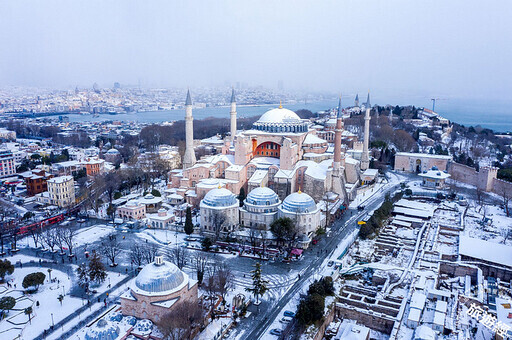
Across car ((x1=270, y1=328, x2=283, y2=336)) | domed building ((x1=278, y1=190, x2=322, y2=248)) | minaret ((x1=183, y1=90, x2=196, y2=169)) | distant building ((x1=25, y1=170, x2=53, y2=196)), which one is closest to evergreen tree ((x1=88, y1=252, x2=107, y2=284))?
car ((x1=270, y1=328, x2=283, y2=336))

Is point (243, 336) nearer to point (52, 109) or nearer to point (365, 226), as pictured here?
point (365, 226)

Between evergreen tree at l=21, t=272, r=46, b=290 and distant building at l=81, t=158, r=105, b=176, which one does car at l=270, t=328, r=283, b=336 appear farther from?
distant building at l=81, t=158, r=105, b=176

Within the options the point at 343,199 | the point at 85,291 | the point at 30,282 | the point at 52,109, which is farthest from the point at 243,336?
the point at 52,109

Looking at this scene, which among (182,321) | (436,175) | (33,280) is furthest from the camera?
(436,175)

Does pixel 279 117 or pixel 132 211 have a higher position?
pixel 279 117

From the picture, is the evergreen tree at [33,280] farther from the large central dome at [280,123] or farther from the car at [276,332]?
the large central dome at [280,123]

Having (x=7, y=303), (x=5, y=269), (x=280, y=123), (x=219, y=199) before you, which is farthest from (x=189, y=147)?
(x=7, y=303)

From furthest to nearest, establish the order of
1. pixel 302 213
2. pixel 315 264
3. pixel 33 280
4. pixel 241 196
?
1. pixel 241 196
2. pixel 302 213
3. pixel 315 264
4. pixel 33 280

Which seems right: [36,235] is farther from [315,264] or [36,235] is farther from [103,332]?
[315,264]

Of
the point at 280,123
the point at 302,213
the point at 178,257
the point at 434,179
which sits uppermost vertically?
the point at 280,123
